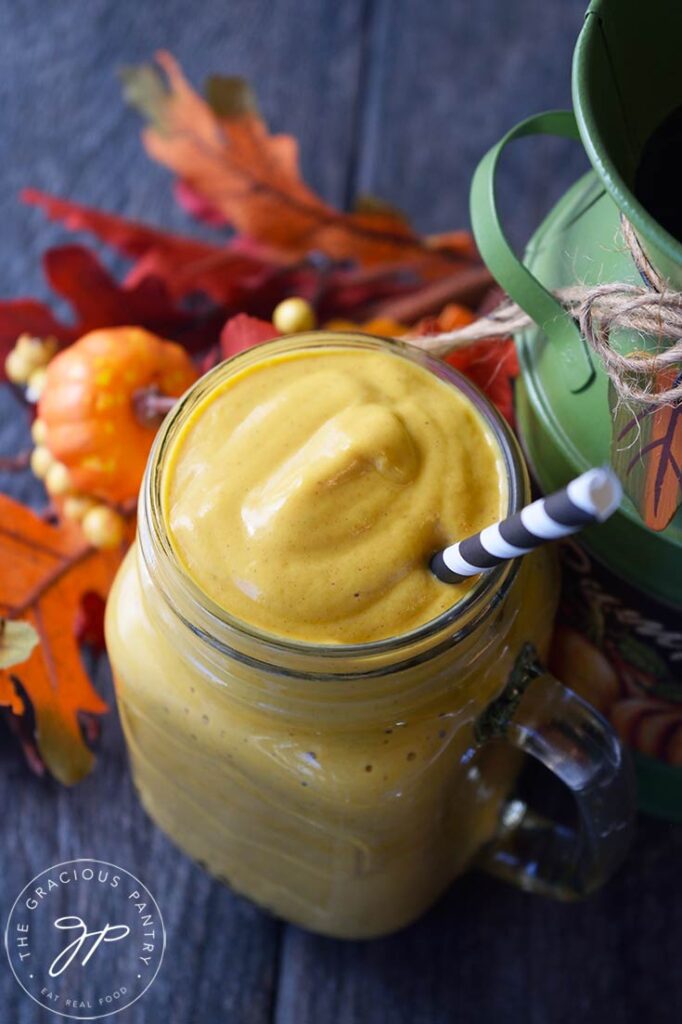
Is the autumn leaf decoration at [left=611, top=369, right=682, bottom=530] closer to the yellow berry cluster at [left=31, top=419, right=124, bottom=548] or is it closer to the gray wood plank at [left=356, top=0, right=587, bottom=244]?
the yellow berry cluster at [left=31, top=419, right=124, bottom=548]

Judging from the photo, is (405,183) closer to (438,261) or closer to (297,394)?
(438,261)

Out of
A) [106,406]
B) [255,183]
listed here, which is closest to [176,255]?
[255,183]

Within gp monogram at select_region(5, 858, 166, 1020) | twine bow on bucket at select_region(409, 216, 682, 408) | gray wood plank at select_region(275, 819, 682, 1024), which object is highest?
twine bow on bucket at select_region(409, 216, 682, 408)

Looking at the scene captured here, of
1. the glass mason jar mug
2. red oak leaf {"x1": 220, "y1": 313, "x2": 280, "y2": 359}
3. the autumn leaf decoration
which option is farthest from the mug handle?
red oak leaf {"x1": 220, "y1": 313, "x2": 280, "y2": 359}

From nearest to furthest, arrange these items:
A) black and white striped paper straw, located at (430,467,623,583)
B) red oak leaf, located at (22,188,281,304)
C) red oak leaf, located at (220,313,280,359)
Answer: black and white striped paper straw, located at (430,467,623,583)
red oak leaf, located at (220,313,280,359)
red oak leaf, located at (22,188,281,304)

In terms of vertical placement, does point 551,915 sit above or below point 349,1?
below

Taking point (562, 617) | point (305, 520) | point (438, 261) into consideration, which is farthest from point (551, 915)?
point (438, 261)
